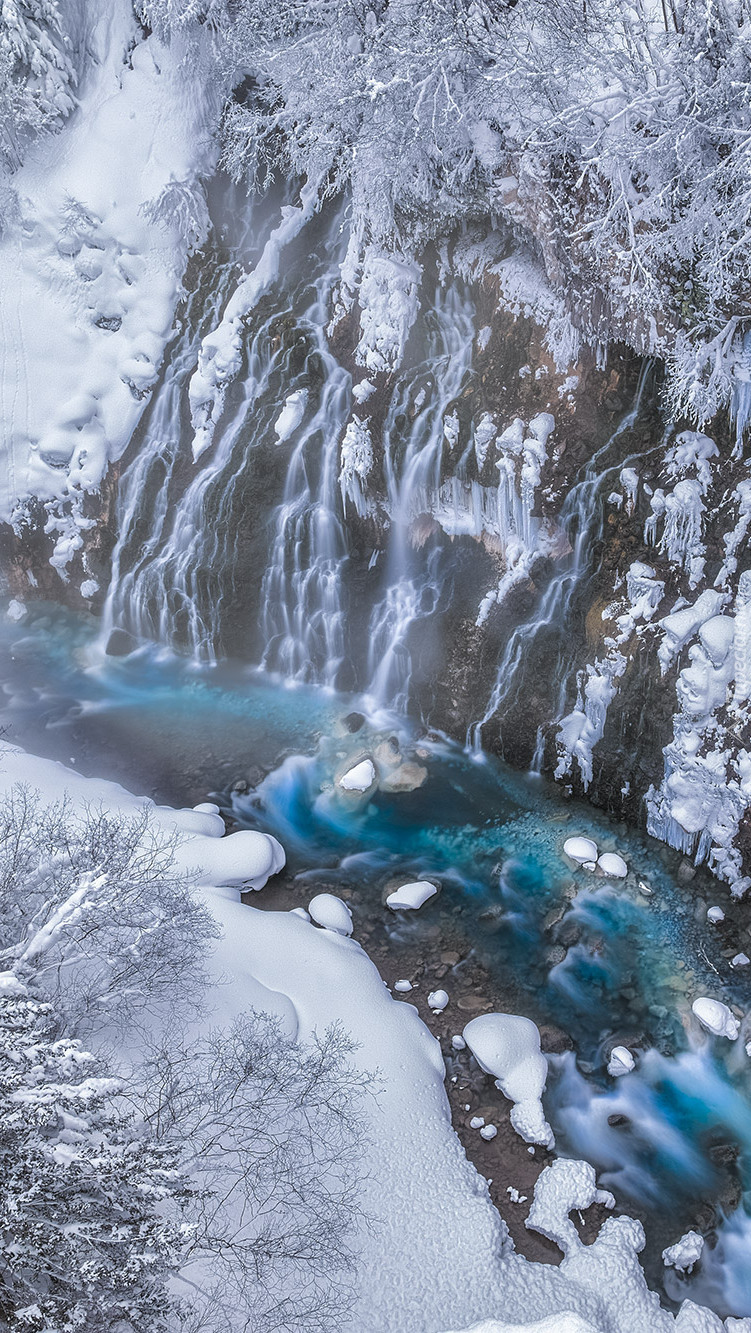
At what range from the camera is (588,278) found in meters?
10.1

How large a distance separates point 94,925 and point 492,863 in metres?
5.15

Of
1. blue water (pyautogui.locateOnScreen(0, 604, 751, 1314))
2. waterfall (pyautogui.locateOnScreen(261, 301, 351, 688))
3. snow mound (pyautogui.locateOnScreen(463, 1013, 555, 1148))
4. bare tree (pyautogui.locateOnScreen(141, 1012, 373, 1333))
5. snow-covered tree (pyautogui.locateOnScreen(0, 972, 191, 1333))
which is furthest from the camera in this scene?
waterfall (pyautogui.locateOnScreen(261, 301, 351, 688))

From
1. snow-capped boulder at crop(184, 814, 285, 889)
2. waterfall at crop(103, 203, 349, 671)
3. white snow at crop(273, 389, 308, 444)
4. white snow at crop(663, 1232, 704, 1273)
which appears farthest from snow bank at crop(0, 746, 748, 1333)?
white snow at crop(273, 389, 308, 444)

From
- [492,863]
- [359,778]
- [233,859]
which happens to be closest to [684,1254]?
[492,863]

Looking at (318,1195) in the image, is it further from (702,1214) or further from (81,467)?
(81,467)

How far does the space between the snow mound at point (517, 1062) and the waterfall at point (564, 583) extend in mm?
4263

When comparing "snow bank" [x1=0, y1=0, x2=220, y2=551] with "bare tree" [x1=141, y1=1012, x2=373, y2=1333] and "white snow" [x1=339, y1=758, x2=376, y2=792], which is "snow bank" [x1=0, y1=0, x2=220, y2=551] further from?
"bare tree" [x1=141, y1=1012, x2=373, y2=1333]

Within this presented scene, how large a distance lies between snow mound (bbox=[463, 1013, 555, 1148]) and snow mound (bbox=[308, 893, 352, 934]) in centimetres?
175

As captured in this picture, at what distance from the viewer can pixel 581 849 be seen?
9953 millimetres

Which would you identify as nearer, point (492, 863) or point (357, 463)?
point (492, 863)

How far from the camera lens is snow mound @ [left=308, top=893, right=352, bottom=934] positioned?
9.05 metres

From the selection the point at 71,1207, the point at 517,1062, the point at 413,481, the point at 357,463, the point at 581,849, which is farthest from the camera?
the point at 357,463

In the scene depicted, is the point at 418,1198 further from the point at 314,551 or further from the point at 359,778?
the point at 314,551

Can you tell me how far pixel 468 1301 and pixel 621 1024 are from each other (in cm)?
325
